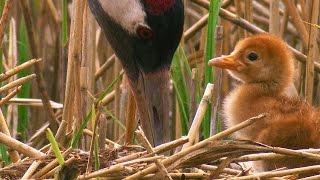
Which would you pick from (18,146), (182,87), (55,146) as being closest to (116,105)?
(182,87)

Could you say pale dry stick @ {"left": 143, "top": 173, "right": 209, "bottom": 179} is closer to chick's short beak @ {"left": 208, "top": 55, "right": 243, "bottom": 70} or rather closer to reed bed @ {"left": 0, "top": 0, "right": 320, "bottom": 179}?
reed bed @ {"left": 0, "top": 0, "right": 320, "bottom": 179}

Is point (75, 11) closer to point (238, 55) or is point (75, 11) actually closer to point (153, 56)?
point (153, 56)

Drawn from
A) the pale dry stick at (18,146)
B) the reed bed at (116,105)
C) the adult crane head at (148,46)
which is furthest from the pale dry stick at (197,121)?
the pale dry stick at (18,146)

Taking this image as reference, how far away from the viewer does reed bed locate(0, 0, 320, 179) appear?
2.68 metres

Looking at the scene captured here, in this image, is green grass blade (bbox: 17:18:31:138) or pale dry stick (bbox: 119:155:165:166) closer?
pale dry stick (bbox: 119:155:165:166)

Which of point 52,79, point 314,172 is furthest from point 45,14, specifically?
point 314,172

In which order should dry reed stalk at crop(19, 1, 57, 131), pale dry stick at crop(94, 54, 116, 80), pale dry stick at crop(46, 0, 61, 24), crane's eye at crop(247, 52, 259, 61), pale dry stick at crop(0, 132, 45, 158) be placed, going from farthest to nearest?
pale dry stick at crop(46, 0, 61, 24) → pale dry stick at crop(94, 54, 116, 80) → dry reed stalk at crop(19, 1, 57, 131) → crane's eye at crop(247, 52, 259, 61) → pale dry stick at crop(0, 132, 45, 158)

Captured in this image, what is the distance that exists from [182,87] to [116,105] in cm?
48

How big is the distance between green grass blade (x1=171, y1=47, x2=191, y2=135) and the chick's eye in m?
0.27

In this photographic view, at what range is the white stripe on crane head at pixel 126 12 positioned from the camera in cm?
336

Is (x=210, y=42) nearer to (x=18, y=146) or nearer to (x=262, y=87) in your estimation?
(x=262, y=87)

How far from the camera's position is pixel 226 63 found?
11.5 feet

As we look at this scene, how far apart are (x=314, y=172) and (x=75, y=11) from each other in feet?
3.86

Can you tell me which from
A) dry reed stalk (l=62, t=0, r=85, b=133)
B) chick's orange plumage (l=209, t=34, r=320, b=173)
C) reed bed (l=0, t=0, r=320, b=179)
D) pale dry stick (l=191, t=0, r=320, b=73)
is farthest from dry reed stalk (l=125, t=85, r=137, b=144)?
pale dry stick (l=191, t=0, r=320, b=73)
